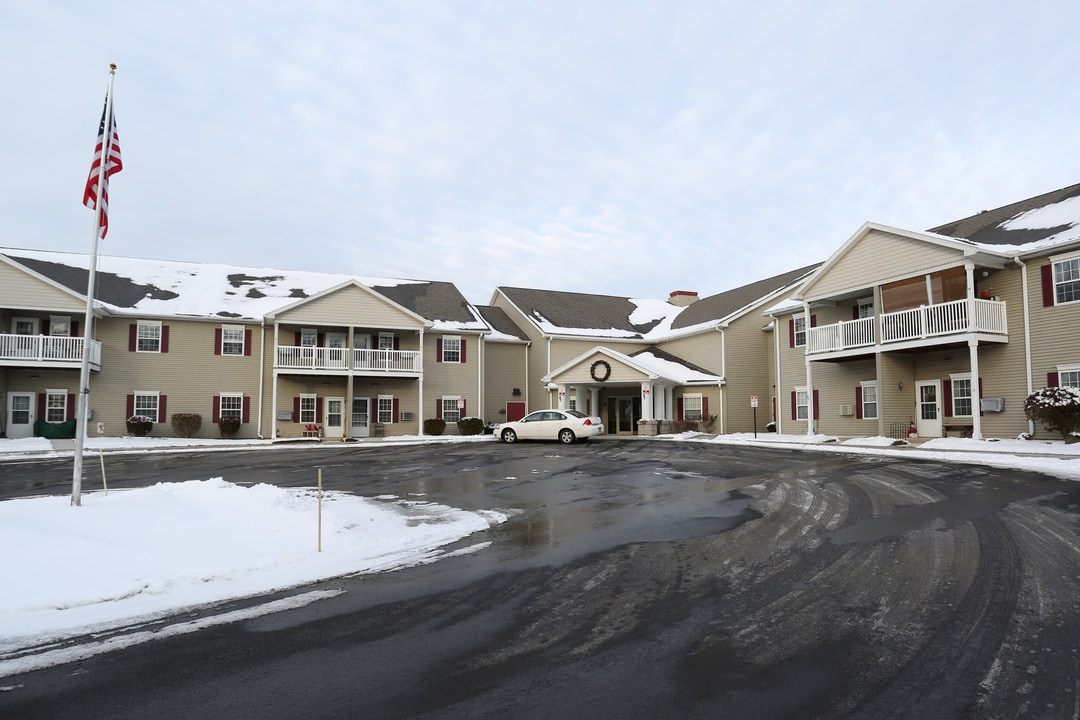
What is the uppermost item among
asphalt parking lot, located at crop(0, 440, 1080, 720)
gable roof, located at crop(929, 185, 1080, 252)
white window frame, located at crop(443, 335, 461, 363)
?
gable roof, located at crop(929, 185, 1080, 252)

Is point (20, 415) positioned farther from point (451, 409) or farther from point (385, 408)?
point (451, 409)

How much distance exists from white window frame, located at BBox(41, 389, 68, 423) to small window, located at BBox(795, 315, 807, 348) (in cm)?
3130

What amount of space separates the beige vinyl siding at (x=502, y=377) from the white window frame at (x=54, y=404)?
18747 millimetres

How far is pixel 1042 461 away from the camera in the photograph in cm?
1519

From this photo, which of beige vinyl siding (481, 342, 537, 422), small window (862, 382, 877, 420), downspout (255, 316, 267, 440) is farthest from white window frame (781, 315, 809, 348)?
downspout (255, 316, 267, 440)

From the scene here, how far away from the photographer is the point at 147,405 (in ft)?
95.6

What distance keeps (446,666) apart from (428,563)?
284 centimetres

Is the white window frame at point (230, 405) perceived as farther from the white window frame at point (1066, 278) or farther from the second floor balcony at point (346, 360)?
the white window frame at point (1066, 278)

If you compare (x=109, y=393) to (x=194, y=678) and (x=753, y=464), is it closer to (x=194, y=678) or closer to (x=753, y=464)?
(x=753, y=464)

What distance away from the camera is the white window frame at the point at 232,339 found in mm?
30591

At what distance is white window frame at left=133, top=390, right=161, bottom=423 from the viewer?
28953 millimetres

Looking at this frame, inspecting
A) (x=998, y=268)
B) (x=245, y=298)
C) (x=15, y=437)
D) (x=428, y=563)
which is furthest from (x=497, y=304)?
(x=428, y=563)

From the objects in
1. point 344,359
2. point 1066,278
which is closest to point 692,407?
point 1066,278

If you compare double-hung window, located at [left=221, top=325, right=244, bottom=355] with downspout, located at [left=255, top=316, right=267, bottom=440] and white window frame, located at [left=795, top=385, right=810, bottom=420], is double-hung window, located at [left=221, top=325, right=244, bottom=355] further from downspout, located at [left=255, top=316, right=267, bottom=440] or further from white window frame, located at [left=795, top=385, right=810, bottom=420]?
white window frame, located at [left=795, top=385, right=810, bottom=420]
